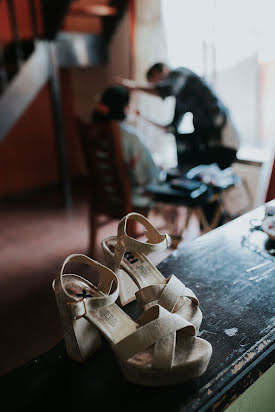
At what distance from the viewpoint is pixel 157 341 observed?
0.62 m

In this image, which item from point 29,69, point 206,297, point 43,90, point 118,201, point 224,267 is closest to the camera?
point 206,297

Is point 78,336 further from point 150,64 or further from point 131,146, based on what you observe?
point 150,64

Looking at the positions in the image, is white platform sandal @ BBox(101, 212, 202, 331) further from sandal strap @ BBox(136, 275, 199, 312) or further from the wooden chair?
the wooden chair

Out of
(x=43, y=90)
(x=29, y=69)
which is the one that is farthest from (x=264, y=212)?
(x=43, y=90)

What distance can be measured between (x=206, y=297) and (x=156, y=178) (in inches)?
62.4

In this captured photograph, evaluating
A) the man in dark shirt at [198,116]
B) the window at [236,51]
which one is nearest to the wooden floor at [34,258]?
the man in dark shirt at [198,116]

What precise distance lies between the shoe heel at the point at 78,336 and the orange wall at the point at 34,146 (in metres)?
3.45

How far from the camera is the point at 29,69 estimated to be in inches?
123

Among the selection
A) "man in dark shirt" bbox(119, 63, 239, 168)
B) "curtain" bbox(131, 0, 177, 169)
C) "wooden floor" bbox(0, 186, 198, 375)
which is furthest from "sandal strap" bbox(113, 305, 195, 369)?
"curtain" bbox(131, 0, 177, 169)

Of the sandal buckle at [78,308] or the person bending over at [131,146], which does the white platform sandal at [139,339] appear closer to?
the sandal buckle at [78,308]

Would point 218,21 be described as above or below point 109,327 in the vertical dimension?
above

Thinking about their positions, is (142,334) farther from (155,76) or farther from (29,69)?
(29,69)

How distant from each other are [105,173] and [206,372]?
179 cm

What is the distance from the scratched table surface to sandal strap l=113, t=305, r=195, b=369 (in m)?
0.05
